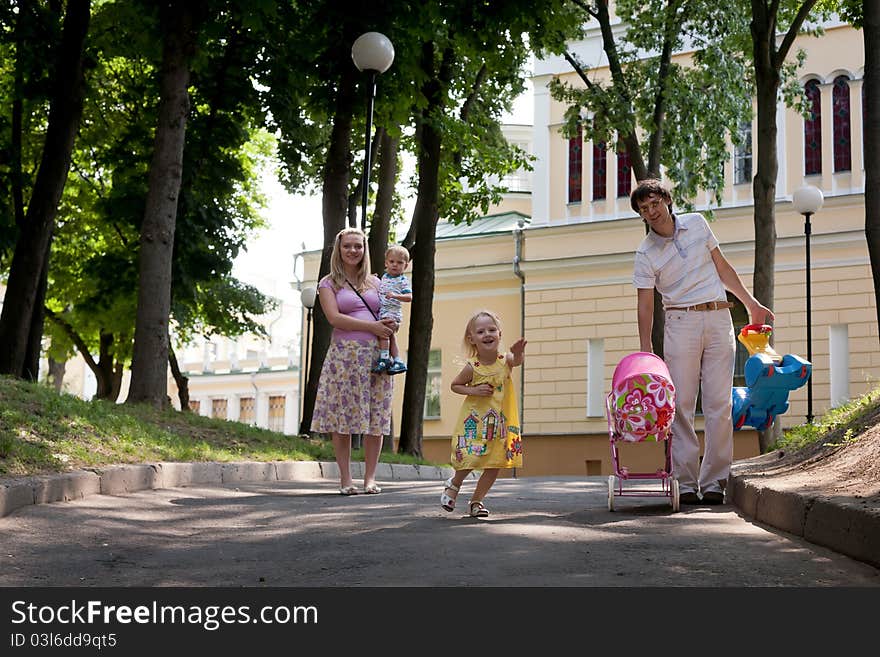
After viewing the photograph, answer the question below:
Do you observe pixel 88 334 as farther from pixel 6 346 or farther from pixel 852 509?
pixel 852 509

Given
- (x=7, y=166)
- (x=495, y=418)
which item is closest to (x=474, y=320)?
(x=495, y=418)

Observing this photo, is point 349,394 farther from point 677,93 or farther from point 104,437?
point 677,93

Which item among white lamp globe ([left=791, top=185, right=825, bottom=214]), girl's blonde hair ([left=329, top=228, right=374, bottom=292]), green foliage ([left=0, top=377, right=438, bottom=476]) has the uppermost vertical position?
white lamp globe ([left=791, top=185, right=825, bottom=214])

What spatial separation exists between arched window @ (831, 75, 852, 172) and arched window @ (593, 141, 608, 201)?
7.12m

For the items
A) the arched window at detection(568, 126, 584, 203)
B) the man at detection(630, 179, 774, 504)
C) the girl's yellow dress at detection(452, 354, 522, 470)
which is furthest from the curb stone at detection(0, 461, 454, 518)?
the arched window at detection(568, 126, 584, 203)

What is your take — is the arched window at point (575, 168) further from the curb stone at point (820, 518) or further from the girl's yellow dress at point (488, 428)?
the girl's yellow dress at point (488, 428)

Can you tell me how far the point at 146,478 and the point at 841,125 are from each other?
1043 inches

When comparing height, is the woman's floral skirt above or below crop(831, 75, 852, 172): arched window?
below

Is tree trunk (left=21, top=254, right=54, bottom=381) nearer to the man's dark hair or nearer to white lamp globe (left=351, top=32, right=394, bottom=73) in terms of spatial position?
white lamp globe (left=351, top=32, right=394, bottom=73)

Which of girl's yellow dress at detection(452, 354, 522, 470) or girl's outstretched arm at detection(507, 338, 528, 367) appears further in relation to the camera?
girl's yellow dress at detection(452, 354, 522, 470)

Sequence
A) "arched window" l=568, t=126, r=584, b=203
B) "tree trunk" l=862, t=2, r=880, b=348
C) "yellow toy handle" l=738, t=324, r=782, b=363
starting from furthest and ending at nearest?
"arched window" l=568, t=126, r=584, b=203 < "yellow toy handle" l=738, t=324, r=782, b=363 < "tree trunk" l=862, t=2, r=880, b=348

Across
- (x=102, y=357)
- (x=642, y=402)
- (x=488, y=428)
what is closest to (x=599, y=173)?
(x=102, y=357)

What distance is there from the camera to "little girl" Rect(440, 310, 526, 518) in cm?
759

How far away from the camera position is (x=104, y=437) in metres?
10.7
